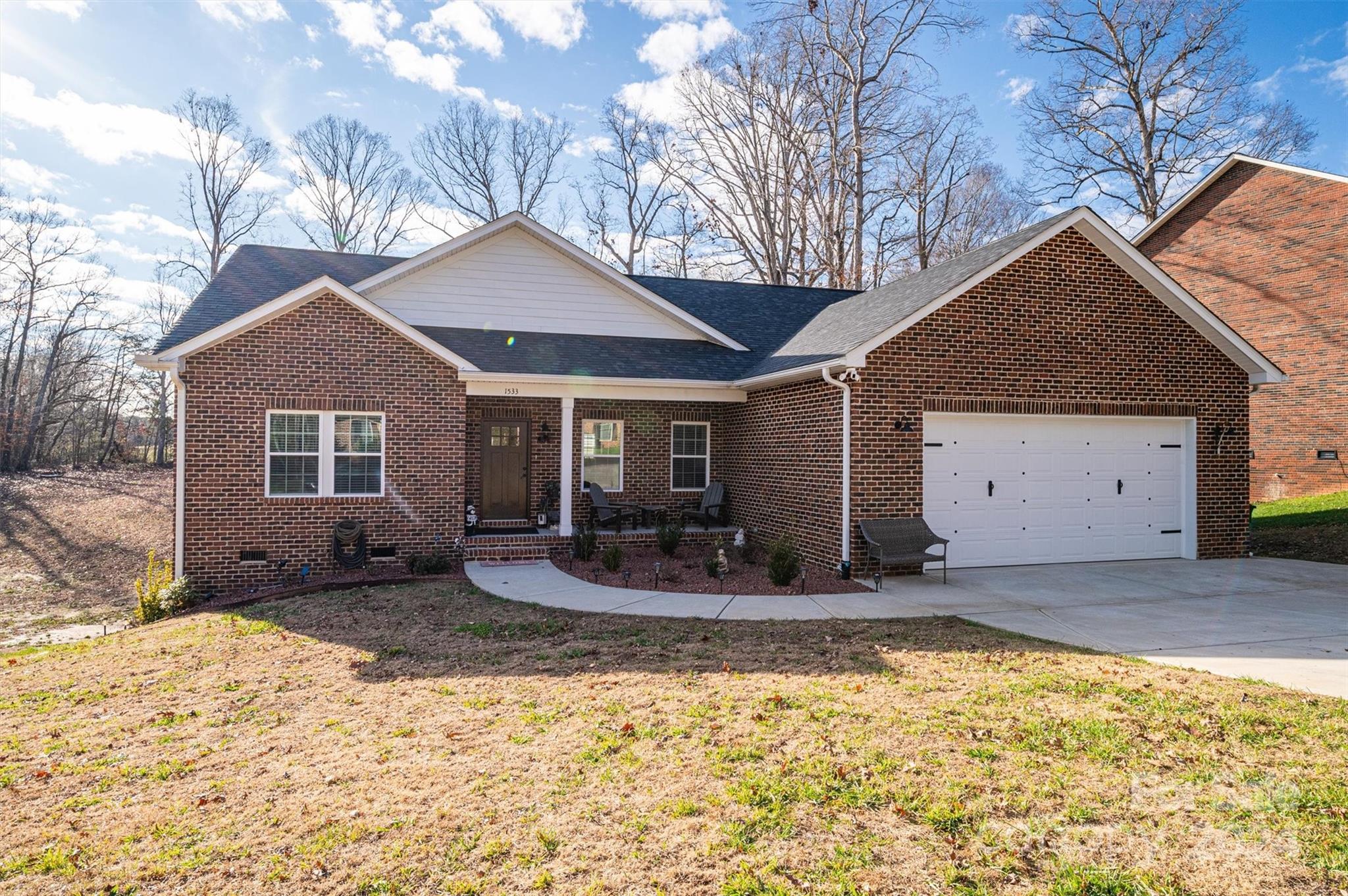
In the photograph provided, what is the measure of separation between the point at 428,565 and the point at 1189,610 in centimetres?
971

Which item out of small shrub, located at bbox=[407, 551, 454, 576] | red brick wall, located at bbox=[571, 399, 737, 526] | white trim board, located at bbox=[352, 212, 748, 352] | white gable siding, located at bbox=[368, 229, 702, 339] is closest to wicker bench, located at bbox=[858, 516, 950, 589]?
red brick wall, located at bbox=[571, 399, 737, 526]

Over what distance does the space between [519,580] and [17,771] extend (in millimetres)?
5907

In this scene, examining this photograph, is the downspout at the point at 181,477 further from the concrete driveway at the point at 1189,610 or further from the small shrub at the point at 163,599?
the concrete driveway at the point at 1189,610

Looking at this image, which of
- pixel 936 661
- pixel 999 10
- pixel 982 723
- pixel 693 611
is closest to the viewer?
pixel 982 723

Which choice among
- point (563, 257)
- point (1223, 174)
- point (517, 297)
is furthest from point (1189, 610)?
point (1223, 174)

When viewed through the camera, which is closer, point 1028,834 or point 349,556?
point 1028,834

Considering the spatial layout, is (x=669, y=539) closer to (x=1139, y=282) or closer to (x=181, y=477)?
(x=181, y=477)

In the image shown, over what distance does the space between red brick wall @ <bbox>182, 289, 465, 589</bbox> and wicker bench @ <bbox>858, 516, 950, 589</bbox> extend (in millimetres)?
6184

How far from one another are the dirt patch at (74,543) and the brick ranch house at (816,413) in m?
3.48

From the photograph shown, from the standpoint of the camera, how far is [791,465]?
11.5 meters

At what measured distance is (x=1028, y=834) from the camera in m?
3.44

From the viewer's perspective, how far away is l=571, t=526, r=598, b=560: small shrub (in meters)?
11.2

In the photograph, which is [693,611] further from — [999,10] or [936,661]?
[999,10]

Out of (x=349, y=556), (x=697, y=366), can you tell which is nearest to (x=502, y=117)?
(x=697, y=366)
